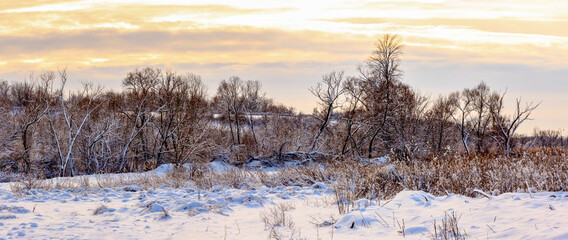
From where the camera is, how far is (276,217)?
296 inches

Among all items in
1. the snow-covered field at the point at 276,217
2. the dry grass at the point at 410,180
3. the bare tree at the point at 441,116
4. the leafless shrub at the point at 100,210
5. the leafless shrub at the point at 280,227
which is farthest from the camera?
the bare tree at the point at 441,116

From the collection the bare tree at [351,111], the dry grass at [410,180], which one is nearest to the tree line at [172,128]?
the bare tree at [351,111]

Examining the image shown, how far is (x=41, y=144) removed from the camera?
108ft

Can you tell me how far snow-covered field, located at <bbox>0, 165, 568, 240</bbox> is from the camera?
5.50 metres

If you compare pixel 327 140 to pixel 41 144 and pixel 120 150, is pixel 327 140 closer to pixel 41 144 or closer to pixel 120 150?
pixel 120 150

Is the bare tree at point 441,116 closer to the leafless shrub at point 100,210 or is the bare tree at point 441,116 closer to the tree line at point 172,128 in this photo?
the tree line at point 172,128

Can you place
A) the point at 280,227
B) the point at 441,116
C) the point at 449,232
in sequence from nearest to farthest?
the point at 449,232 → the point at 280,227 → the point at 441,116

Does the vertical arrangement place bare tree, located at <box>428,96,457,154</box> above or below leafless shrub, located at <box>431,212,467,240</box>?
below

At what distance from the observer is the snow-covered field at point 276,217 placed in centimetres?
550

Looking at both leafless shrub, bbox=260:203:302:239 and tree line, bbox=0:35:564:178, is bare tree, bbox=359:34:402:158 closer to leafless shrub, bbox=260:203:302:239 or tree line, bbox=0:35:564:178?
tree line, bbox=0:35:564:178

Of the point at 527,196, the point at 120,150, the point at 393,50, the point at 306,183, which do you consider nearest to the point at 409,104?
the point at 393,50

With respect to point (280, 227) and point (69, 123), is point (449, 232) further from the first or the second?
point (69, 123)

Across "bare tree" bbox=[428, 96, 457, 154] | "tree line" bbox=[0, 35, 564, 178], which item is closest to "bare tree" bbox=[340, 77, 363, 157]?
"tree line" bbox=[0, 35, 564, 178]

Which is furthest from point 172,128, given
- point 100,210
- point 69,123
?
point 100,210
